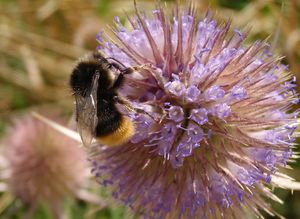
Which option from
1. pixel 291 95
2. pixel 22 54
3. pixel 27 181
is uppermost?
pixel 291 95

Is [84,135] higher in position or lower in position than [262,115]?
lower

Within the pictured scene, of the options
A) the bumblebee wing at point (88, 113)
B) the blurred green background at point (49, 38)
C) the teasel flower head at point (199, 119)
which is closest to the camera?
the bumblebee wing at point (88, 113)

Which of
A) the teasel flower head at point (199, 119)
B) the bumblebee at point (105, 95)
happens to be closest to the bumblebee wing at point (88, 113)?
the bumblebee at point (105, 95)

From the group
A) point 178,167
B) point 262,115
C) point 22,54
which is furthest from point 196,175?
point 22,54

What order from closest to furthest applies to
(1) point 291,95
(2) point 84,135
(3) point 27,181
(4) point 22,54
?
(2) point 84,135 → (1) point 291,95 → (3) point 27,181 → (4) point 22,54

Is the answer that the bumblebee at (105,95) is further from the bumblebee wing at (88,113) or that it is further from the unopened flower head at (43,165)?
the unopened flower head at (43,165)

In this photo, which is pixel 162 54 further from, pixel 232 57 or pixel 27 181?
pixel 27 181
